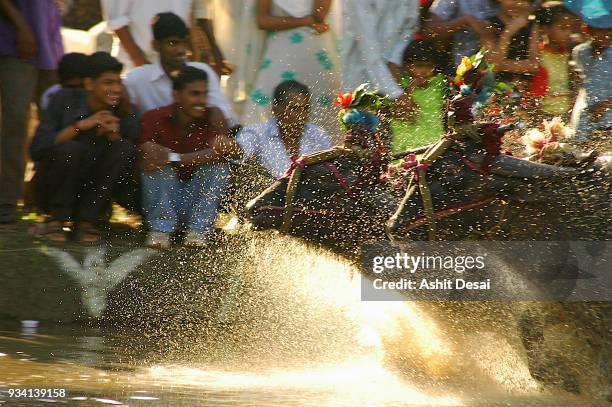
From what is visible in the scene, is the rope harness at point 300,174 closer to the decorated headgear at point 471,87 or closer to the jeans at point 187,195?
the decorated headgear at point 471,87

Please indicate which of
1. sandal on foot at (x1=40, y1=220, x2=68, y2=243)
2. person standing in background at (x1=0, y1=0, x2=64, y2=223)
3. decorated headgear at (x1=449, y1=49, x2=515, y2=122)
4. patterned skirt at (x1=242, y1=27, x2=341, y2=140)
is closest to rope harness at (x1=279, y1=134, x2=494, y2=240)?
decorated headgear at (x1=449, y1=49, x2=515, y2=122)

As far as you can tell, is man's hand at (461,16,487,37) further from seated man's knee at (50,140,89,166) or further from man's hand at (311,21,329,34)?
seated man's knee at (50,140,89,166)

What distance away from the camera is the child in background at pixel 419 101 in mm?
7277

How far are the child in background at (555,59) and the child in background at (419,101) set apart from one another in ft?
2.25

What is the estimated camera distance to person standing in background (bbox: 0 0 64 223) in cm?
748

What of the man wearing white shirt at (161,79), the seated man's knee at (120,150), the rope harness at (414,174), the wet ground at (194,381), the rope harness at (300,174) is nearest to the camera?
the wet ground at (194,381)

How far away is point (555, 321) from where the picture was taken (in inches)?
233

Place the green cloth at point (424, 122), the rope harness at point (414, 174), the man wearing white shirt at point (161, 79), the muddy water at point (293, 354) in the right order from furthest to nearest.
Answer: the man wearing white shirt at point (161, 79) < the green cloth at point (424, 122) < the rope harness at point (414, 174) < the muddy water at point (293, 354)

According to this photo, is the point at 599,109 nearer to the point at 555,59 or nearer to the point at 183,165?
the point at 555,59

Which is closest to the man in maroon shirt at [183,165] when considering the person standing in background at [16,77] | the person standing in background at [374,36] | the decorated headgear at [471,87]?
the person standing in background at [16,77]

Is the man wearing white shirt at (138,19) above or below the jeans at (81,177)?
above

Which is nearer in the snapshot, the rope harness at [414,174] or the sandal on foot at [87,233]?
the rope harness at [414,174]

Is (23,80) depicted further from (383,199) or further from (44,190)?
(383,199)

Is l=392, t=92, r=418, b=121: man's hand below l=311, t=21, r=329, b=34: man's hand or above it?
below
